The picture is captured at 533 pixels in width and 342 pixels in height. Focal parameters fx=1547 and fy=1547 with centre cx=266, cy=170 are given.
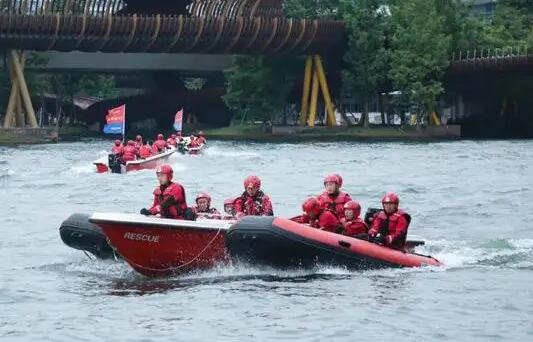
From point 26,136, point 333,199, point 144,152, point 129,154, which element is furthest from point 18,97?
point 333,199

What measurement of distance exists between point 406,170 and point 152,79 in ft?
273

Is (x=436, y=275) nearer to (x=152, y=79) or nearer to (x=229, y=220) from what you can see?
(x=229, y=220)

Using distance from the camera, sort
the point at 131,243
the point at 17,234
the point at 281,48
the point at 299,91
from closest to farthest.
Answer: the point at 131,243, the point at 17,234, the point at 281,48, the point at 299,91

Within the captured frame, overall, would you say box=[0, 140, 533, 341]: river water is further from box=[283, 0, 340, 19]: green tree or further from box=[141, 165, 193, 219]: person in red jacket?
box=[283, 0, 340, 19]: green tree

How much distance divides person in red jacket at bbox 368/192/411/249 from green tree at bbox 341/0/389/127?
9239 centimetres

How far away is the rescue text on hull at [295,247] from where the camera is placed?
28.9 meters

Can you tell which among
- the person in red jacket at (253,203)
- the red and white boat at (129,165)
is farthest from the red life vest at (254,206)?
the red and white boat at (129,165)

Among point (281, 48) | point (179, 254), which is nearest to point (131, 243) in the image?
point (179, 254)

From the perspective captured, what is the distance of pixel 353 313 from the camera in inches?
1015

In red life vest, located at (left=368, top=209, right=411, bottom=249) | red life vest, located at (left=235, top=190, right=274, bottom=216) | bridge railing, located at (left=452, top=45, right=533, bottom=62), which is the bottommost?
red life vest, located at (left=368, top=209, right=411, bottom=249)

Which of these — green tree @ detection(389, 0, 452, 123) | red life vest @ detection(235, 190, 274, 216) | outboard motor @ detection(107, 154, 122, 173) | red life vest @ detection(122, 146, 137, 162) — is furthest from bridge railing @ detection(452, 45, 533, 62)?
red life vest @ detection(235, 190, 274, 216)

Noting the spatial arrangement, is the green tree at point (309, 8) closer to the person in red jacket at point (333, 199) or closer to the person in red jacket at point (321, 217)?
the person in red jacket at point (333, 199)

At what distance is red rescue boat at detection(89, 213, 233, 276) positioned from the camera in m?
29.3

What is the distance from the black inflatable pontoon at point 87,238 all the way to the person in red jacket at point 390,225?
543cm
